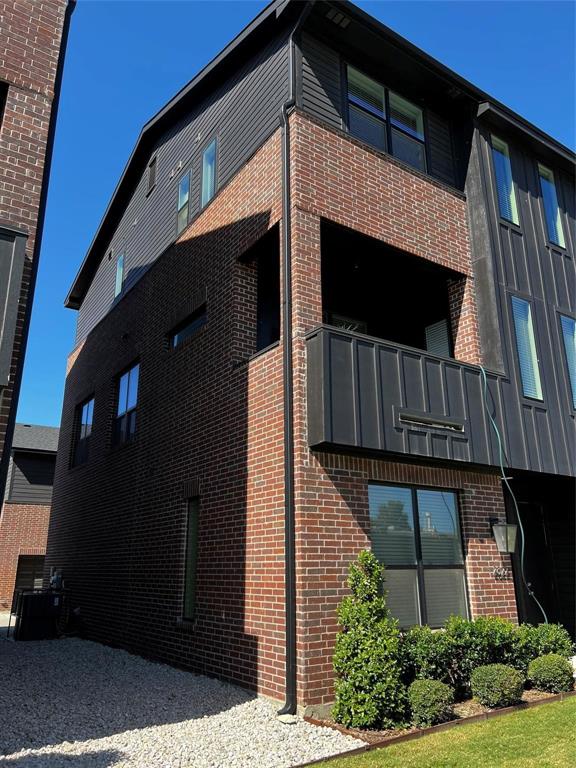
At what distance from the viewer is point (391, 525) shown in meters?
7.67

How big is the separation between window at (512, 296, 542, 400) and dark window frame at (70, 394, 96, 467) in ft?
36.4

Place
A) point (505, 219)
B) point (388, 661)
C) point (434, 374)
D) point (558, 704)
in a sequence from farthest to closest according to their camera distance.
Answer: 1. point (505, 219)
2. point (434, 374)
3. point (558, 704)
4. point (388, 661)

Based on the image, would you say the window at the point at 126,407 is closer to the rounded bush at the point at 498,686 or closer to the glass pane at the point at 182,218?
the glass pane at the point at 182,218

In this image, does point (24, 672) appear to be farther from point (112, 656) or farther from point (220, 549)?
point (220, 549)

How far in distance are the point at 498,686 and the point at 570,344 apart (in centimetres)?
665

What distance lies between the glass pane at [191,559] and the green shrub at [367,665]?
3.48m

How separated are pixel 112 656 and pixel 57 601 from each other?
11.2ft

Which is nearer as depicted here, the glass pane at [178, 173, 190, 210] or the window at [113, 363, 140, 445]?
the glass pane at [178, 173, 190, 210]

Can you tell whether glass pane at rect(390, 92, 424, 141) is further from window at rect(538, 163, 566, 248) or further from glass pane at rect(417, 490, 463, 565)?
glass pane at rect(417, 490, 463, 565)

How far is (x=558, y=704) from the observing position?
655 centimetres

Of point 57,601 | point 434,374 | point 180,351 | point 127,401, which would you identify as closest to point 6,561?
point 57,601

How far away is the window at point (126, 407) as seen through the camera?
13.1 metres

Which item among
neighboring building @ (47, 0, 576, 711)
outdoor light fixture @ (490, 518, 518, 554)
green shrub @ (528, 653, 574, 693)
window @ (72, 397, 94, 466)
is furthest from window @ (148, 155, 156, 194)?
green shrub @ (528, 653, 574, 693)

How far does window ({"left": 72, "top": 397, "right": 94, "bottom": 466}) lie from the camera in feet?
51.8
